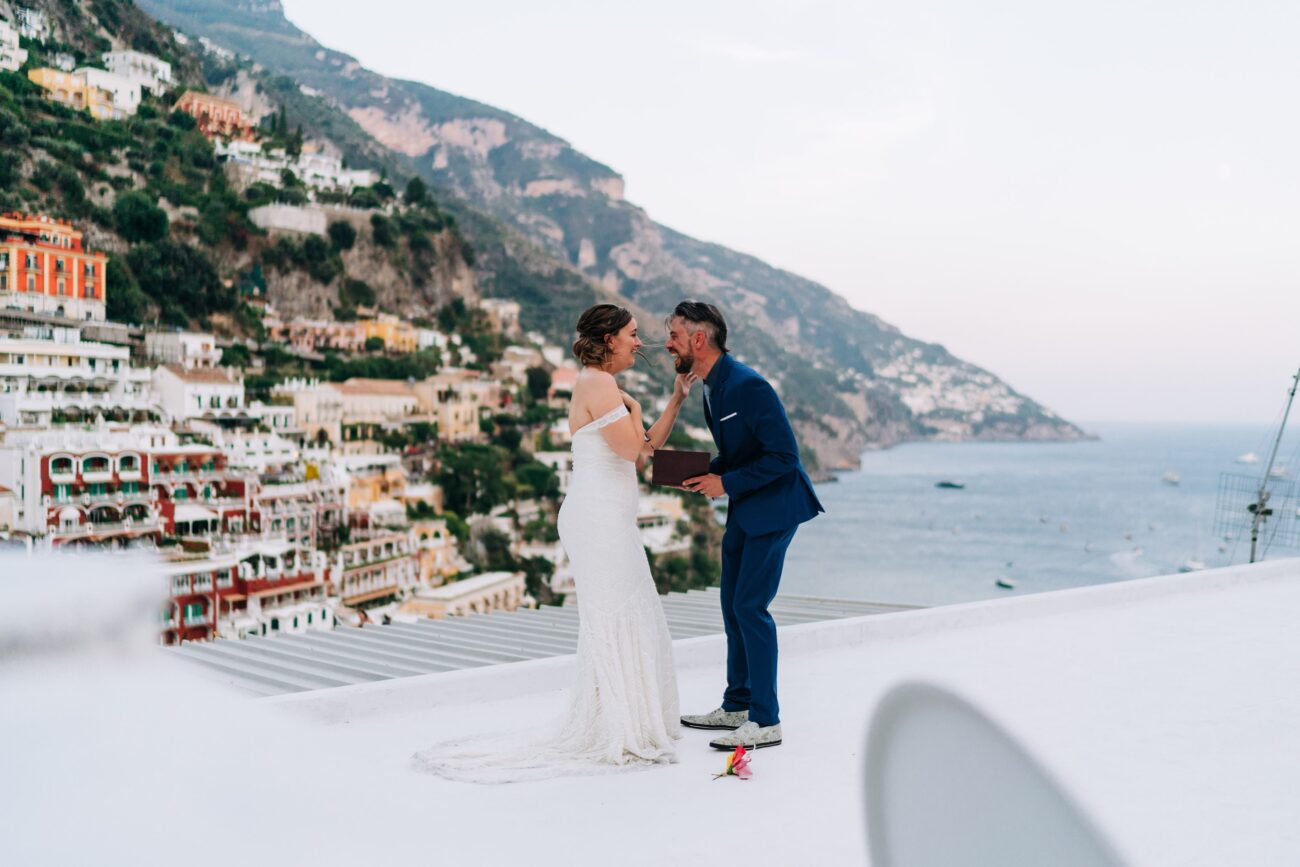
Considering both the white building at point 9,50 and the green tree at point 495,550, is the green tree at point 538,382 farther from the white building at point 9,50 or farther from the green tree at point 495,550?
the white building at point 9,50

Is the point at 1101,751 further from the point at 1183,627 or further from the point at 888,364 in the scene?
the point at 888,364

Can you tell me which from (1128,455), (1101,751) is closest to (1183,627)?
(1101,751)

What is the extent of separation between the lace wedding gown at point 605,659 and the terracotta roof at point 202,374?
42881 mm

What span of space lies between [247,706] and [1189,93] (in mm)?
92821

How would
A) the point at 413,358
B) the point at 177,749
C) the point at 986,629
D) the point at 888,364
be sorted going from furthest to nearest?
the point at 888,364 < the point at 413,358 < the point at 986,629 < the point at 177,749

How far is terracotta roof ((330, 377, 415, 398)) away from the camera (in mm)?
48812

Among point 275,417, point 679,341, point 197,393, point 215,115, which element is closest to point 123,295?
point 197,393

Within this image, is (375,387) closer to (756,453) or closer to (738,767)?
(756,453)

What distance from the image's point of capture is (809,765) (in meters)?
2.46

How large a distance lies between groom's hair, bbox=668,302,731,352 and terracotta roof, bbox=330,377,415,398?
47898 mm

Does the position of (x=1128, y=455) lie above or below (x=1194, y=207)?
below

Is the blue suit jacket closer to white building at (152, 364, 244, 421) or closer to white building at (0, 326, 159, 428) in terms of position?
white building at (0, 326, 159, 428)

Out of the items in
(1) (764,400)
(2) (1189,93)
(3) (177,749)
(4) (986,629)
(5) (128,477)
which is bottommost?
(5) (128,477)

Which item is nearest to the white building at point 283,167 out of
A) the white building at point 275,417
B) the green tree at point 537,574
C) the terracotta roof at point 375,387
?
the terracotta roof at point 375,387
